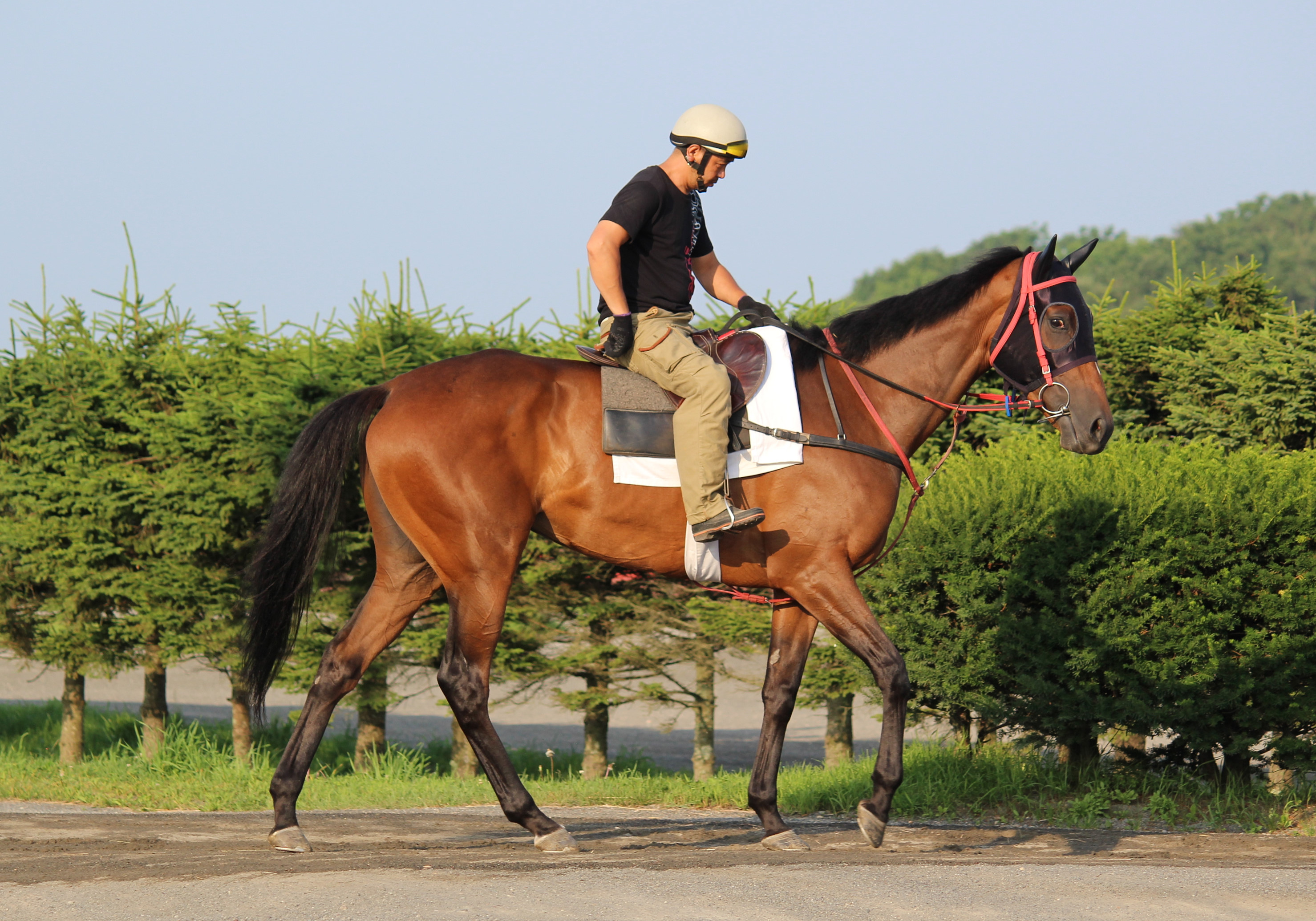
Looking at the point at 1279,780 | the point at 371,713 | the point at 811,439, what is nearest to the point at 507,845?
the point at 811,439

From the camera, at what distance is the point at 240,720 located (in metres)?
10.1

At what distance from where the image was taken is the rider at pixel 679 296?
18.1 feet

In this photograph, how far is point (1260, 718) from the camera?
7.03m

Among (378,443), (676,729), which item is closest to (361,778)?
(378,443)

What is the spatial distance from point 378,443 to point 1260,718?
5.24m

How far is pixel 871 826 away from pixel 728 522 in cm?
158

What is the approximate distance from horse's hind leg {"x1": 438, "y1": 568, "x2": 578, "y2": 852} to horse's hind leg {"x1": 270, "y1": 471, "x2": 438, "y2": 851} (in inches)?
17.7

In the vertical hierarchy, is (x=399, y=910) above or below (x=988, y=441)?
below

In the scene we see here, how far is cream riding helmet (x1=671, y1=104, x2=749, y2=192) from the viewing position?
18.9 feet

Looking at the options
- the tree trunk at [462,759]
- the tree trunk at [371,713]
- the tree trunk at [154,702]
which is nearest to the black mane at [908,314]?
the tree trunk at [371,713]

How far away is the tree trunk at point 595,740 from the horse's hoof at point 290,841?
4254 millimetres

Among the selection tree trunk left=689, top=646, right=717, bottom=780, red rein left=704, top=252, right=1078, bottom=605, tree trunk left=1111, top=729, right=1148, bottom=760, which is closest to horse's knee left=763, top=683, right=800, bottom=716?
red rein left=704, top=252, right=1078, bottom=605

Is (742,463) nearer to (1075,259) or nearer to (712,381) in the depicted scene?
(712,381)

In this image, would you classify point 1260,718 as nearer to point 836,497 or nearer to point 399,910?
point 836,497
